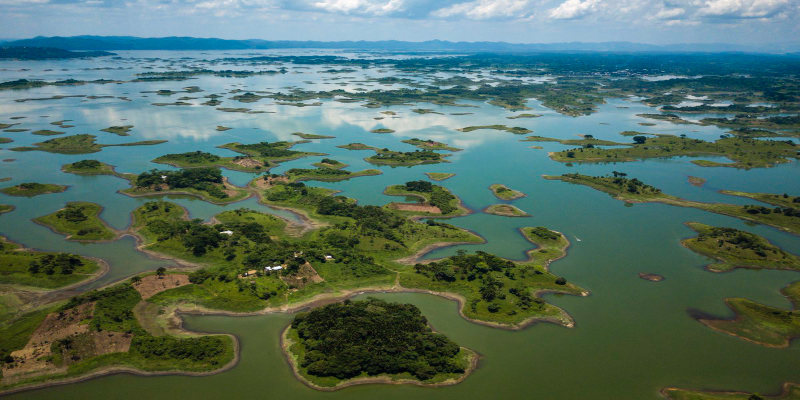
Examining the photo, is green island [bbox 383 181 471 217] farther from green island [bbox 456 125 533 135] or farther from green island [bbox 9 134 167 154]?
green island [bbox 9 134 167 154]

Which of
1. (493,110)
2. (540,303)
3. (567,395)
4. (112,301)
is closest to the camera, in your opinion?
(567,395)

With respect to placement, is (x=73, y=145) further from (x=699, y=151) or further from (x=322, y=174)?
(x=699, y=151)

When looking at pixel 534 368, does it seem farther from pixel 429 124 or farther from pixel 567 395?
pixel 429 124

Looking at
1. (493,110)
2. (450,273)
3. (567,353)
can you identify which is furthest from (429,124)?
(567,353)

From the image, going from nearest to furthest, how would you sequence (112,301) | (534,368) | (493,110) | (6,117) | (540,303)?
(534,368)
(112,301)
(540,303)
(6,117)
(493,110)

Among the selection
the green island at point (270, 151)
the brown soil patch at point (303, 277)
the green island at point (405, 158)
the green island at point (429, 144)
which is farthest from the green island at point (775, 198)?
the green island at point (270, 151)

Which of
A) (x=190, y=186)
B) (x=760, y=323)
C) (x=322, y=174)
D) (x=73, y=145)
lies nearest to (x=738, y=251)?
(x=760, y=323)

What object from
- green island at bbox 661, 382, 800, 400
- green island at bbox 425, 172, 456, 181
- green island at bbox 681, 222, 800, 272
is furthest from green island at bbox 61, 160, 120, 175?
green island at bbox 681, 222, 800, 272
